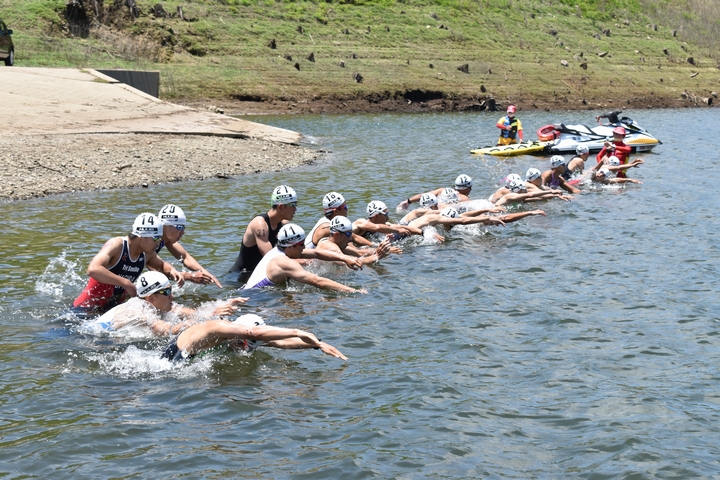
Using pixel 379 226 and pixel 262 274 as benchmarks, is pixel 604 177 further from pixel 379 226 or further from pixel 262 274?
pixel 262 274

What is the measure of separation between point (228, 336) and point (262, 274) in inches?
136

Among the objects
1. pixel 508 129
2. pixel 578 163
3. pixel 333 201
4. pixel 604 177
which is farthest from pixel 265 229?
pixel 508 129

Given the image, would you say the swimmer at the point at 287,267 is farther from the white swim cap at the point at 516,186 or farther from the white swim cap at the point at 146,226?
the white swim cap at the point at 516,186

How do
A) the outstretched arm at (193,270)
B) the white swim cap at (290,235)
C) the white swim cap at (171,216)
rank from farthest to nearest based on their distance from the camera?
the white swim cap at (290,235)
the outstretched arm at (193,270)
the white swim cap at (171,216)

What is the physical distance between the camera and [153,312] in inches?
389

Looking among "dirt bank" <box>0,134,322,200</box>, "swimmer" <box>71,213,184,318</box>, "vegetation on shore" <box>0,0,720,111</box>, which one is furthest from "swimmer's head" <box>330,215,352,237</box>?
"vegetation on shore" <box>0,0,720,111</box>

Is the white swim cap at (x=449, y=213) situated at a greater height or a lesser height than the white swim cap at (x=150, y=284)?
lesser

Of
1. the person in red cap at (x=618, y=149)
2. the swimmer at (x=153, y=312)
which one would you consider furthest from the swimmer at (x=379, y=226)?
the person in red cap at (x=618, y=149)

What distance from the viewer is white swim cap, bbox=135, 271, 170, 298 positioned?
9562mm

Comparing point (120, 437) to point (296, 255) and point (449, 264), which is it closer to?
point (296, 255)

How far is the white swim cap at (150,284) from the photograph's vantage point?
956 centimetres

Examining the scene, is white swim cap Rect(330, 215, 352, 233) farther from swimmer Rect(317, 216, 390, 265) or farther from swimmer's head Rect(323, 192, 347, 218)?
swimmer's head Rect(323, 192, 347, 218)

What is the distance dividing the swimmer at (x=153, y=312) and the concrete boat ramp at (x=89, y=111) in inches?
590

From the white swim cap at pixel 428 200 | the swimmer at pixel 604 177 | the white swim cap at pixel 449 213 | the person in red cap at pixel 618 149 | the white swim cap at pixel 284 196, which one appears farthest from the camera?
the person in red cap at pixel 618 149
